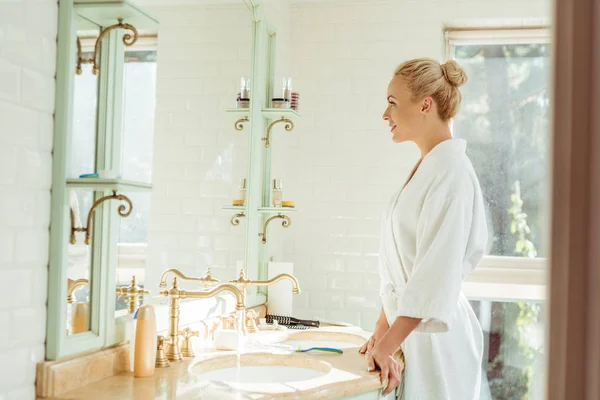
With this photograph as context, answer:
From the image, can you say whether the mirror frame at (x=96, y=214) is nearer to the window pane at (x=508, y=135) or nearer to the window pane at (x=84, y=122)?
the window pane at (x=84, y=122)

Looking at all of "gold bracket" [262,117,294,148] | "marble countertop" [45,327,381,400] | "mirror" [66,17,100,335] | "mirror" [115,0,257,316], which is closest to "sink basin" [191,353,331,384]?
"marble countertop" [45,327,381,400]

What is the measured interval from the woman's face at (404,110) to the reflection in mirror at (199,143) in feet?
2.01

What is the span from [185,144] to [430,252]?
80 centimetres

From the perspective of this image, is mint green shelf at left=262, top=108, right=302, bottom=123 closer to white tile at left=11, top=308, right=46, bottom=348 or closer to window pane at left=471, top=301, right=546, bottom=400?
window pane at left=471, top=301, right=546, bottom=400

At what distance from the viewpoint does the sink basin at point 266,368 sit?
192 centimetres

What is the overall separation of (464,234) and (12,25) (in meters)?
1.14

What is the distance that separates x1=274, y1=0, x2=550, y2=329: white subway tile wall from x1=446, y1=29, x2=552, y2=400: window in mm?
164

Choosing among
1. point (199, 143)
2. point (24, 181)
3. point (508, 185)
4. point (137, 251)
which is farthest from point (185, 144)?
point (508, 185)

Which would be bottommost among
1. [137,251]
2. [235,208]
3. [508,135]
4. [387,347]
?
[387,347]

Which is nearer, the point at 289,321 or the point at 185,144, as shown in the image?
the point at 185,144

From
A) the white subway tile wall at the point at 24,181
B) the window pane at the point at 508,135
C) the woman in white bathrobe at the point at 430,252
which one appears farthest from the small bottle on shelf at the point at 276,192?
the white subway tile wall at the point at 24,181

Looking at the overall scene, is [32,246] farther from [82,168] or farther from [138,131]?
[138,131]

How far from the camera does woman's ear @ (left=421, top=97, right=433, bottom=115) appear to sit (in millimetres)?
1918

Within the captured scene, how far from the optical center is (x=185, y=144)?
205 centimetres
